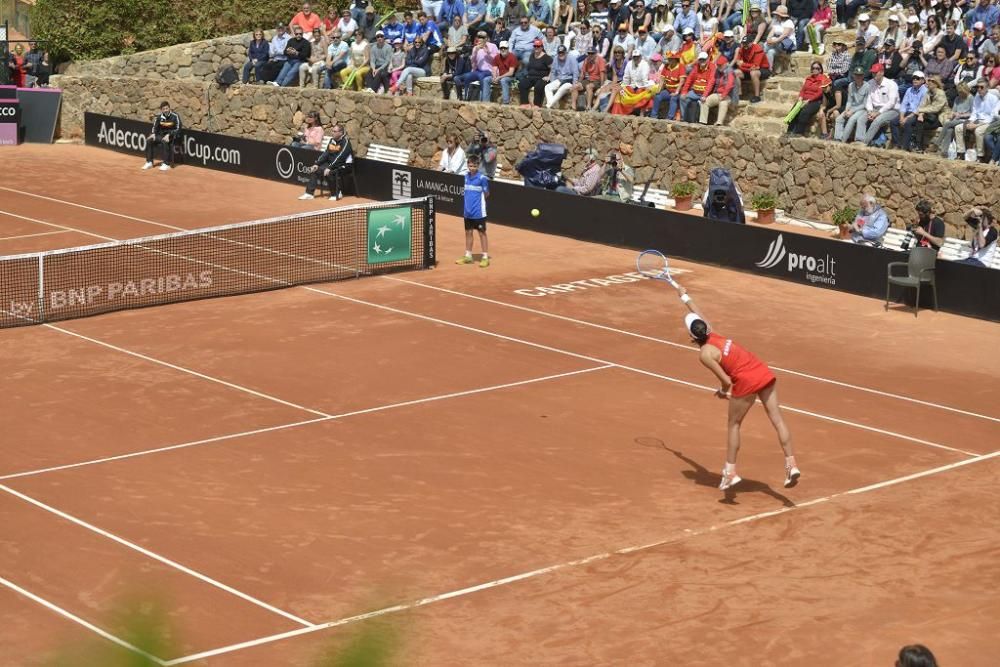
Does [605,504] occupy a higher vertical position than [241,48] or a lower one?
lower

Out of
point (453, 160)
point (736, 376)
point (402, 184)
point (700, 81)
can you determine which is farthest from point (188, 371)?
point (700, 81)

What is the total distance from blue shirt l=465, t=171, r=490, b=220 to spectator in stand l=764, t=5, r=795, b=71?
9.94 metres

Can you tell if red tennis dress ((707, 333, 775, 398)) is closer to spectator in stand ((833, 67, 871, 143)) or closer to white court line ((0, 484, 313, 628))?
white court line ((0, 484, 313, 628))

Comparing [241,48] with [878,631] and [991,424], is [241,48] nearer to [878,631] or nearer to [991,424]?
A: [991,424]

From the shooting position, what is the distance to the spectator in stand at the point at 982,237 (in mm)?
22453

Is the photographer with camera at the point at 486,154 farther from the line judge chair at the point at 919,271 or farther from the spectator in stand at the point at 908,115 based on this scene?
the line judge chair at the point at 919,271

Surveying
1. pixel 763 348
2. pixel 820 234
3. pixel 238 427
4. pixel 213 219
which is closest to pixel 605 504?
pixel 238 427

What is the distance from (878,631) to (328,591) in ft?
13.8

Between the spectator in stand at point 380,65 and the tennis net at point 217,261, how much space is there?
1015 centimetres

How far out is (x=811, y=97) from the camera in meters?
28.4

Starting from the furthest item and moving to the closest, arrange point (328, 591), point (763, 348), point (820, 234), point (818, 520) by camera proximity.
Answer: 1. point (820, 234)
2. point (763, 348)
3. point (818, 520)
4. point (328, 591)

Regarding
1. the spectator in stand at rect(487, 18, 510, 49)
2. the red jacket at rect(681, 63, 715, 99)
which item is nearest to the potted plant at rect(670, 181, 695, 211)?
the red jacket at rect(681, 63, 715, 99)

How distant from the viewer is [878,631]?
34.0 feet

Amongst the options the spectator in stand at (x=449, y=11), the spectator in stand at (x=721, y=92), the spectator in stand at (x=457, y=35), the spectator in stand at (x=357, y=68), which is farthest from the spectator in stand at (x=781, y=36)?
the spectator in stand at (x=357, y=68)
